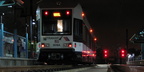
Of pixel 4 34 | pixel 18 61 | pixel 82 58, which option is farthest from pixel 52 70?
pixel 82 58

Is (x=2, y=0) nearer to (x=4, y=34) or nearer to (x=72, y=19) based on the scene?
(x=4, y=34)

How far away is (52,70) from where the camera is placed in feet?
47.8

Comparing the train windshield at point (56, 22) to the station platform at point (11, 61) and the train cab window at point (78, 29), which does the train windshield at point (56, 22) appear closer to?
the train cab window at point (78, 29)

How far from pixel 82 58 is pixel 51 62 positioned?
A: 2.05m

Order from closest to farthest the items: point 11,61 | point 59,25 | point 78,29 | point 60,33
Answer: point 11,61
point 60,33
point 59,25
point 78,29

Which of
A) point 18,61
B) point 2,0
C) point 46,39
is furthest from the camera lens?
point 46,39

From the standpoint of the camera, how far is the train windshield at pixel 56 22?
17562 mm

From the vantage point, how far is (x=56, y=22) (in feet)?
58.3

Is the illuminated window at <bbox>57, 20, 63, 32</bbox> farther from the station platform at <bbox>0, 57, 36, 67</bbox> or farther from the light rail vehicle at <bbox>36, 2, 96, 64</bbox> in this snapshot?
the station platform at <bbox>0, 57, 36, 67</bbox>

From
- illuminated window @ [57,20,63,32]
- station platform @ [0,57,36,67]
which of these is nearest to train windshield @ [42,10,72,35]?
illuminated window @ [57,20,63,32]

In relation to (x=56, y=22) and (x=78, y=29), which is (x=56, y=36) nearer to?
(x=56, y=22)

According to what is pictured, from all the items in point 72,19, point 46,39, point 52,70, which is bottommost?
point 52,70

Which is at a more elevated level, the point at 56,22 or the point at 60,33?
the point at 56,22

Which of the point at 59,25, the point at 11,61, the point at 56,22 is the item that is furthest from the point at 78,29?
the point at 11,61
